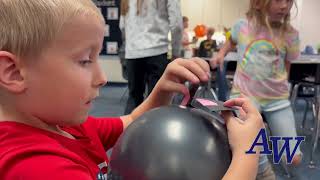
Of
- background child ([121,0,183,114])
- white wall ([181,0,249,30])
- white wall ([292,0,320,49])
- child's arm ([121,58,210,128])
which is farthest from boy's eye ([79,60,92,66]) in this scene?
white wall ([181,0,249,30])

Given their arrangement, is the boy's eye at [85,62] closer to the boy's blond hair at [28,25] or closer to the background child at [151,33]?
the boy's blond hair at [28,25]

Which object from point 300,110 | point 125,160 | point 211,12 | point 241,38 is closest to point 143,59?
point 241,38

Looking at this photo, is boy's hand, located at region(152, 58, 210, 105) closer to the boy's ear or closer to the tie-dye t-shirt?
the boy's ear

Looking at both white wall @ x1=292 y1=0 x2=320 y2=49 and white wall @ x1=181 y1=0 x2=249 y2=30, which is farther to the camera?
white wall @ x1=181 y1=0 x2=249 y2=30

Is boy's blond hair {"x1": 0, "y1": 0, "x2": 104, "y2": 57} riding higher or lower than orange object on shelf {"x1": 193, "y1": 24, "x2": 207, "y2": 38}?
higher

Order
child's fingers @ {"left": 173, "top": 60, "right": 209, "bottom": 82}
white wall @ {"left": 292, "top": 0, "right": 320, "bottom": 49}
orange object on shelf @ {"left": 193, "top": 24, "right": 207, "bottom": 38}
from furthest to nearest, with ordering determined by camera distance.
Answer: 1. orange object on shelf @ {"left": 193, "top": 24, "right": 207, "bottom": 38}
2. white wall @ {"left": 292, "top": 0, "right": 320, "bottom": 49}
3. child's fingers @ {"left": 173, "top": 60, "right": 209, "bottom": 82}

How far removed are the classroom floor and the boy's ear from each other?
2.31 metres

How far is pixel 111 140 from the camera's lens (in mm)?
1044

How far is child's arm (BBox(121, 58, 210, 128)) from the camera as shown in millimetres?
919

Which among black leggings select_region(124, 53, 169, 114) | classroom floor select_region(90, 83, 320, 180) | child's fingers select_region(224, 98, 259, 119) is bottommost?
classroom floor select_region(90, 83, 320, 180)

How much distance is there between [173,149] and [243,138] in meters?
0.13

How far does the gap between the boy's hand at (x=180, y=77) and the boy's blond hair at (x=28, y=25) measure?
0.37 metres

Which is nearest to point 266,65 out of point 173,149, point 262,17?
point 262,17

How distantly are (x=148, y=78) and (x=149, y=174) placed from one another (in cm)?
210
